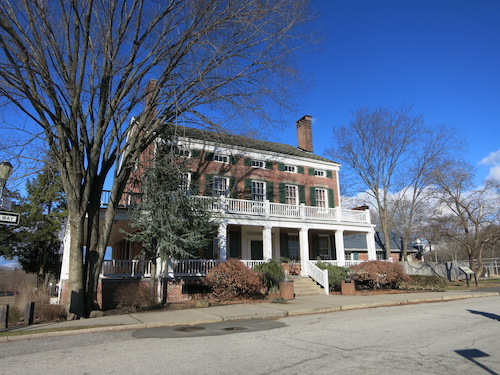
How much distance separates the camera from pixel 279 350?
6.27m

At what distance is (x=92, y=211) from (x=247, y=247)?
38.6 ft

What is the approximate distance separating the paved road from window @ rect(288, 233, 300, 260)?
14.3 metres

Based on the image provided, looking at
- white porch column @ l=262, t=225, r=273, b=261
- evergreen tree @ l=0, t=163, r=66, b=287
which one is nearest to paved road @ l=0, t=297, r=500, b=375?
white porch column @ l=262, t=225, r=273, b=261

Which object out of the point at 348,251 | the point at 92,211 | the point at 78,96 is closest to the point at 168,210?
the point at 92,211

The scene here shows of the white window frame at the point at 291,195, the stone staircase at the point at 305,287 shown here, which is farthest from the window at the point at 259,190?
the stone staircase at the point at 305,287

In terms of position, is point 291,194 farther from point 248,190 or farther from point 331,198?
point 248,190

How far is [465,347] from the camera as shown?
6.41 m

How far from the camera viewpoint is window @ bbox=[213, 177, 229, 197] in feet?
71.5

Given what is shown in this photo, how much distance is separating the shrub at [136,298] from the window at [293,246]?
37.5 feet

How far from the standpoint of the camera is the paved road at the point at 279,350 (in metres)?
5.17

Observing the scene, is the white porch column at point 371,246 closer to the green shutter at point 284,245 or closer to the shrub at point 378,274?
the shrub at point 378,274

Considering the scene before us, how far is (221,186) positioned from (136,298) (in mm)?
10493

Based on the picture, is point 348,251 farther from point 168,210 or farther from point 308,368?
point 308,368

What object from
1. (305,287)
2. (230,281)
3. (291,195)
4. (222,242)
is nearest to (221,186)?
(222,242)
